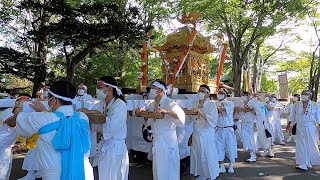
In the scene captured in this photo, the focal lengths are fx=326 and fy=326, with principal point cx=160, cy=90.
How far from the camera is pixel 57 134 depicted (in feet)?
9.84

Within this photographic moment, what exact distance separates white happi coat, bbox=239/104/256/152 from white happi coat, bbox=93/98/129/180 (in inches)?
208

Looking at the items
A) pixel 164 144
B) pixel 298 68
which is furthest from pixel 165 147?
pixel 298 68

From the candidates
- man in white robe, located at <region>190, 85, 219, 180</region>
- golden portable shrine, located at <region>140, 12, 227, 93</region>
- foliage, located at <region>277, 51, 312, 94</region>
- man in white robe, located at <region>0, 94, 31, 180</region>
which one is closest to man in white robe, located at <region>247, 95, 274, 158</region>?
golden portable shrine, located at <region>140, 12, 227, 93</region>

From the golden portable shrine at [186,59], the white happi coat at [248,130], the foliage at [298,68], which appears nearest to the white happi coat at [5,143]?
the golden portable shrine at [186,59]

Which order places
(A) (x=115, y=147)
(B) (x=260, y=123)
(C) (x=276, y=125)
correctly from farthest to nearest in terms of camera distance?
(C) (x=276, y=125) → (B) (x=260, y=123) → (A) (x=115, y=147)

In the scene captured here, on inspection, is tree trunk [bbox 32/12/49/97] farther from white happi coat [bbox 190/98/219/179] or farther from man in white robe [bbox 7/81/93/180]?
man in white robe [bbox 7/81/93/180]

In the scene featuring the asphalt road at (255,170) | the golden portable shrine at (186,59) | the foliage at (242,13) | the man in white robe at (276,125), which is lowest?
the asphalt road at (255,170)

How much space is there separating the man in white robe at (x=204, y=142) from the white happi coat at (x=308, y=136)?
2.62 meters

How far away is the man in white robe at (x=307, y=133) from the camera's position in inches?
306

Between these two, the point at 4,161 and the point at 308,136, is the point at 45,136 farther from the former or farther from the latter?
the point at 308,136

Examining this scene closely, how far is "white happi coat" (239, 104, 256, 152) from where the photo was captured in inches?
352

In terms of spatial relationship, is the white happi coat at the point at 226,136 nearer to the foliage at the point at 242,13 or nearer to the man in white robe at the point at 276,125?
the man in white robe at the point at 276,125

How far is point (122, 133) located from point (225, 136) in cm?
382

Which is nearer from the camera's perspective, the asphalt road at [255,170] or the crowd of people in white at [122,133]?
the crowd of people in white at [122,133]
